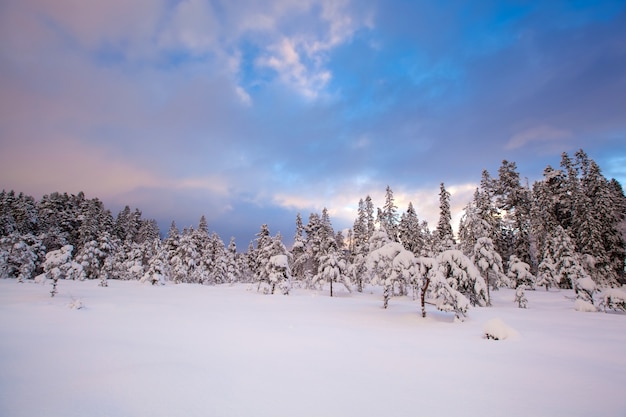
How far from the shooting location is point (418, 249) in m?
55.8

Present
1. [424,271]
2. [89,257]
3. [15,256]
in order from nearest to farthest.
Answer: [424,271]
[15,256]
[89,257]

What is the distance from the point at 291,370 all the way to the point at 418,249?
5123 centimetres

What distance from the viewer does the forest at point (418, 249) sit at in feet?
74.8

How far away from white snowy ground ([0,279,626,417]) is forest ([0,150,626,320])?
756 cm

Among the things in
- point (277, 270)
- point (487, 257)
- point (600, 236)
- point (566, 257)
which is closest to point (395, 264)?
point (487, 257)

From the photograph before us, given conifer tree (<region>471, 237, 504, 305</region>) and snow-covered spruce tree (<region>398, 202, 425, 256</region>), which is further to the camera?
snow-covered spruce tree (<region>398, 202, 425, 256</region>)

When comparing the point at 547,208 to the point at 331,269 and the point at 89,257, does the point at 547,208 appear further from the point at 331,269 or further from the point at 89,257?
the point at 89,257

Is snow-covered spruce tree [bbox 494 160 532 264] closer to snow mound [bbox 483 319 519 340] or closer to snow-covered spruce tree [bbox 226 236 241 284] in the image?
snow mound [bbox 483 319 519 340]

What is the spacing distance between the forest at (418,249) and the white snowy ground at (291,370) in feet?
24.8

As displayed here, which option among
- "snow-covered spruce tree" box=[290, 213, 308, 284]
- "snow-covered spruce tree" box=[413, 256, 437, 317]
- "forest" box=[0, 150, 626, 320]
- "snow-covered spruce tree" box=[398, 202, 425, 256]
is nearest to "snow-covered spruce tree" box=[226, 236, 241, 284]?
"forest" box=[0, 150, 626, 320]

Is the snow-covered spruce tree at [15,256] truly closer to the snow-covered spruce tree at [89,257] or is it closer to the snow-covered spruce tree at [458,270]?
the snow-covered spruce tree at [89,257]

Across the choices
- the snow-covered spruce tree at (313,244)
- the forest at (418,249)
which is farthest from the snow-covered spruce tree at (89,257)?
the snow-covered spruce tree at (313,244)

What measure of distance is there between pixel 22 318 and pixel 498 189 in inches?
2448

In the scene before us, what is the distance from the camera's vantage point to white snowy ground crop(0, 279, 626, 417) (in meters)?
6.29
